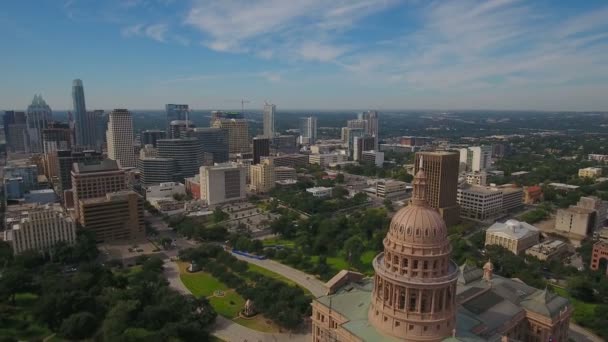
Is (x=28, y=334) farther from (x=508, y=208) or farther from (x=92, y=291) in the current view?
(x=508, y=208)

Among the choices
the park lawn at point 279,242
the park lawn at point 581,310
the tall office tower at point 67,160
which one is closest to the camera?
the park lawn at point 581,310

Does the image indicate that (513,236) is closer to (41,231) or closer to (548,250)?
(548,250)

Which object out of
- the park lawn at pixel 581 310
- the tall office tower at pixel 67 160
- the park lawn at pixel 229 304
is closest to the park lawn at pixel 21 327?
the park lawn at pixel 229 304

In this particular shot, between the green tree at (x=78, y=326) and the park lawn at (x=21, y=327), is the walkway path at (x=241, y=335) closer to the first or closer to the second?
the green tree at (x=78, y=326)

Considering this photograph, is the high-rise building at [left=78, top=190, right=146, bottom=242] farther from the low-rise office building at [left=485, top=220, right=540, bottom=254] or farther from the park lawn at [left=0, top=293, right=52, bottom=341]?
the low-rise office building at [left=485, top=220, right=540, bottom=254]

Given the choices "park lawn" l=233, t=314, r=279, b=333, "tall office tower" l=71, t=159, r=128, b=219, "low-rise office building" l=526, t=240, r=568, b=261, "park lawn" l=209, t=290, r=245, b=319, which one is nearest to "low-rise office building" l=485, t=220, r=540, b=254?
"low-rise office building" l=526, t=240, r=568, b=261

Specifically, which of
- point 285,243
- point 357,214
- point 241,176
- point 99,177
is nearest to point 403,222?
point 285,243
